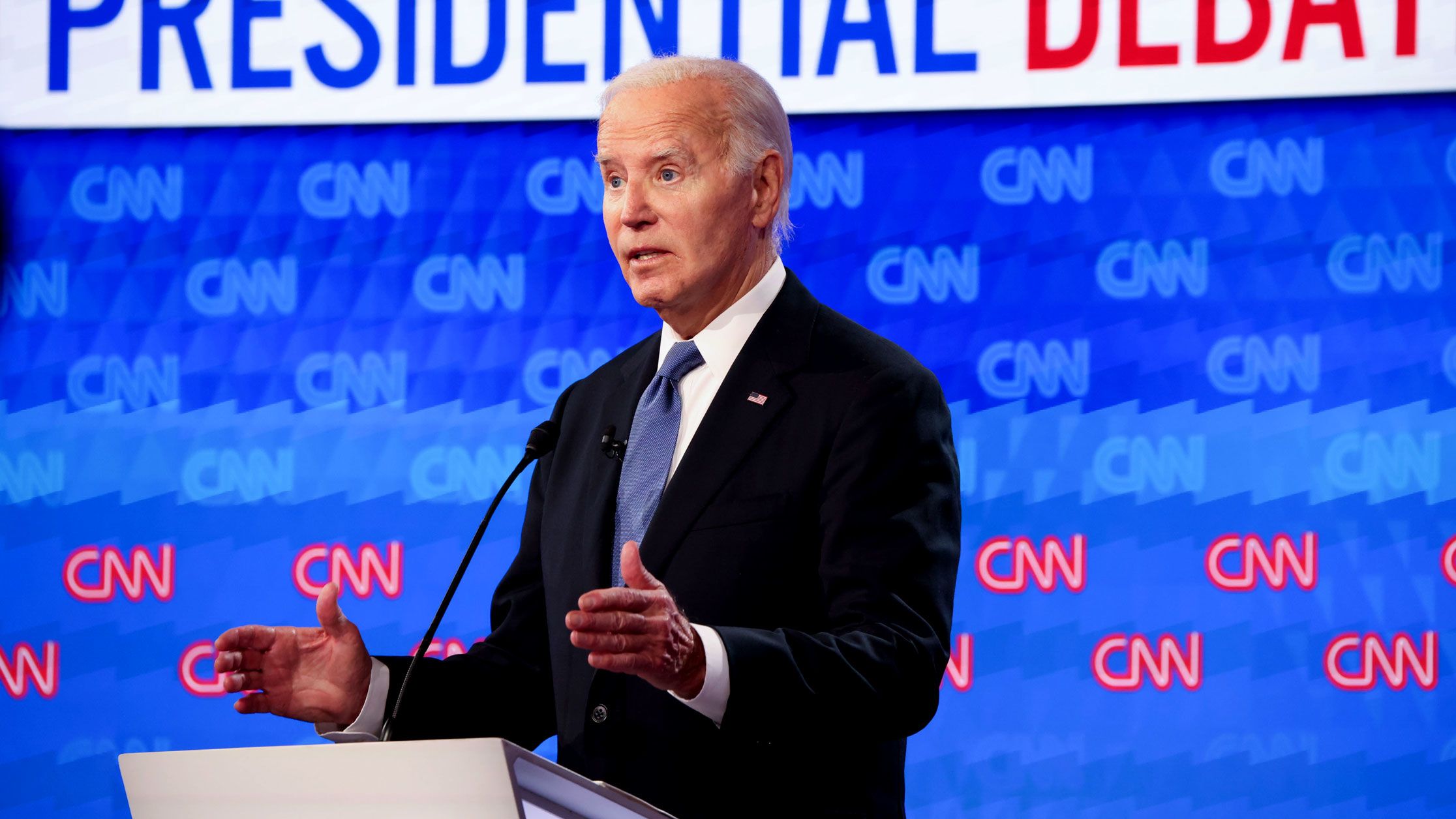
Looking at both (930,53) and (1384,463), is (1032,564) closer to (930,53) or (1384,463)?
(1384,463)

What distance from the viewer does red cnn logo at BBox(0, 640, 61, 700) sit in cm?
300

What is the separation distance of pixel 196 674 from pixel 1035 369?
177 centimetres

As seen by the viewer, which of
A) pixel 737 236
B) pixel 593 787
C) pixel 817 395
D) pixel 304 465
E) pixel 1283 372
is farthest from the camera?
pixel 304 465

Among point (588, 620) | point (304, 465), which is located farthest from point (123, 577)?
point (588, 620)

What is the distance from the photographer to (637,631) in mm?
1101

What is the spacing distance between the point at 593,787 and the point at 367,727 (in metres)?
0.59

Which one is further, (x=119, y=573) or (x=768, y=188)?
(x=119, y=573)

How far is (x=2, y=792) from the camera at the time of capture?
3002 mm

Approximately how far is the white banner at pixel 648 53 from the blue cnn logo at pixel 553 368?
478 mm

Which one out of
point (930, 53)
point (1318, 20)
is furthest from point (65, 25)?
point (1318, 20)

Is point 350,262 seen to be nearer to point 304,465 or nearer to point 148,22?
point 304,465

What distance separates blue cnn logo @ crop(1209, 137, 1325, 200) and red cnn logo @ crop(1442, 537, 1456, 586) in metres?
0.66

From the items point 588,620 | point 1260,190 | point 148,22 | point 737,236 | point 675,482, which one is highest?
point 148,22

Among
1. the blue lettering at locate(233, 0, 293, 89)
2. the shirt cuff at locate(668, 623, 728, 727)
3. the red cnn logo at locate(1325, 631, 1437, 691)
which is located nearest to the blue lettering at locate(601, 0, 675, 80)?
the blue lettering at locate(233, 0, 293, 89)
